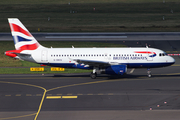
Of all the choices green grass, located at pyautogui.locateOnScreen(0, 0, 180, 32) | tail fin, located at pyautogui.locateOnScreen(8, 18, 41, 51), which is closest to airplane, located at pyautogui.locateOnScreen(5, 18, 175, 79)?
tail fin, located at pyautogui.locateOnScreen(8, 18, 41, 51)

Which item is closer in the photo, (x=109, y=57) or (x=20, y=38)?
(x=109, y=57)

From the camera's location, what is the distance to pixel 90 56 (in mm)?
42906

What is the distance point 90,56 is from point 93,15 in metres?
79.6

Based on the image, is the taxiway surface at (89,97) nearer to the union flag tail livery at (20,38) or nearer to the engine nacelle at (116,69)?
the engine nacelle at (116,69)

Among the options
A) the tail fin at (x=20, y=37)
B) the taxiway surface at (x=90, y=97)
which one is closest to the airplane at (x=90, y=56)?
the tail fin at (x=20, y=37)

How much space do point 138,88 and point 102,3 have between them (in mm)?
113365

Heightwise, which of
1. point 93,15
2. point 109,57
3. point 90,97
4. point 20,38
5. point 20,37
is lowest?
point 90,97

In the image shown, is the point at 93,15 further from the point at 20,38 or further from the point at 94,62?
the point at 94,62

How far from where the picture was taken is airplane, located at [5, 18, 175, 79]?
42.4 metres

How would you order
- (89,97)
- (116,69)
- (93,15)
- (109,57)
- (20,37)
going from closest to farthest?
1. (89,97)
2. (116,69)
3. (109,57)
4. (20,37)
5. (93,15)

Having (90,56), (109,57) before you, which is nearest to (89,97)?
(90,56)

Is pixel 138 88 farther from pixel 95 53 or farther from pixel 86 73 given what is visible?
pixel 86 73

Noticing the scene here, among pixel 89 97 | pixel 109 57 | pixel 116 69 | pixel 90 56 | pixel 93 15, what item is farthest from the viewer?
pixel 93 15

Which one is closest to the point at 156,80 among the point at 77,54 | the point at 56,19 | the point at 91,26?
the point at 77,54
